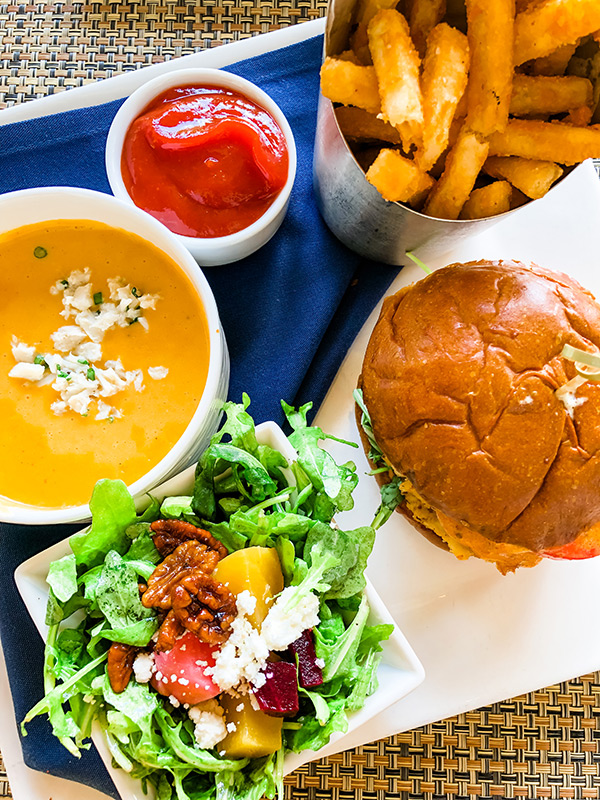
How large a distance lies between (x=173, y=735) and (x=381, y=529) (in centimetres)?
75

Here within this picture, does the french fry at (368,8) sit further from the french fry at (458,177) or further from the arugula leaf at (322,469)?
the arugula leaf at (322,469)

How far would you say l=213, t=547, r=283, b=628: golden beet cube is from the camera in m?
1.48

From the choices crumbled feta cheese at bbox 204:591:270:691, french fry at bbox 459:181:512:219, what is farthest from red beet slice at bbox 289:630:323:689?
french fry at bbox 459:181:512:219

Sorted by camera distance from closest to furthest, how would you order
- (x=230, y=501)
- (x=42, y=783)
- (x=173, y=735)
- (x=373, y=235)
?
(x=173, y=735), (x=230, y=501), (x=373, y=235), (x=42, y=783)

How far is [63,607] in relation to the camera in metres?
1.54

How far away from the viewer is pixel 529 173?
57.2 inches

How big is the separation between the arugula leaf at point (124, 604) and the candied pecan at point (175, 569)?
3 cm

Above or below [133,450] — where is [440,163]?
above

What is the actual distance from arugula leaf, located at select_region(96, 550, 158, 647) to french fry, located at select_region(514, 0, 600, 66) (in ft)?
4.08

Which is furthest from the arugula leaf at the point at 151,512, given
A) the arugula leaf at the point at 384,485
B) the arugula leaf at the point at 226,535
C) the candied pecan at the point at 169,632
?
the arugula leaf at the point at 384,485

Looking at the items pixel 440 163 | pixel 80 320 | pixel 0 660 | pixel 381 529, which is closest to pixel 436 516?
pixel 381 529

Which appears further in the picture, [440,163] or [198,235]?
[198,235]

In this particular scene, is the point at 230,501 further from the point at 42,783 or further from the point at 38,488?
the point at 42,783

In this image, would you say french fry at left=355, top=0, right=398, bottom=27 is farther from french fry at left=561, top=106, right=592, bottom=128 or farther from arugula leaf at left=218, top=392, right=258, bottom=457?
arugula leaf at left=218, top=392, right=258, bottom=457
